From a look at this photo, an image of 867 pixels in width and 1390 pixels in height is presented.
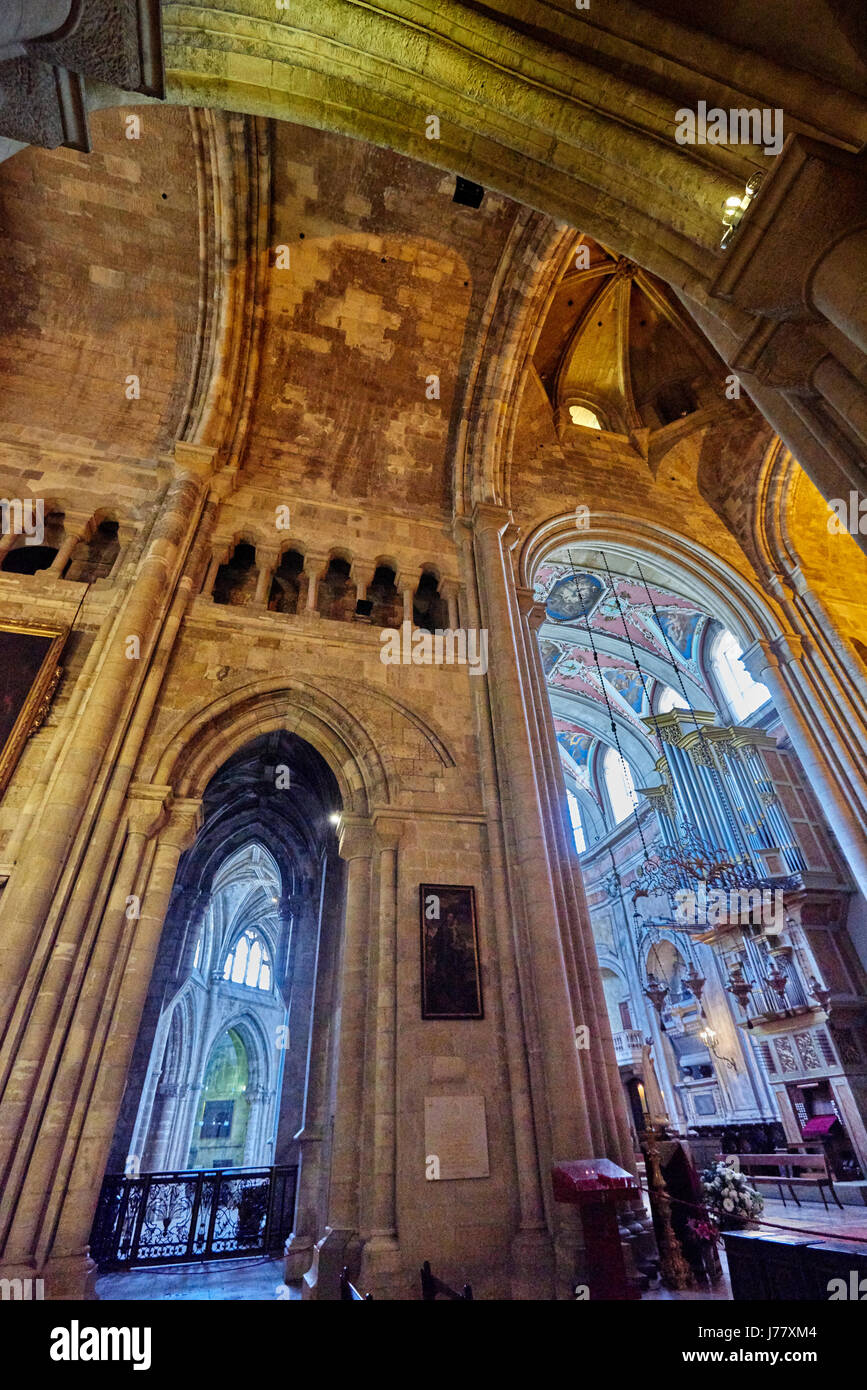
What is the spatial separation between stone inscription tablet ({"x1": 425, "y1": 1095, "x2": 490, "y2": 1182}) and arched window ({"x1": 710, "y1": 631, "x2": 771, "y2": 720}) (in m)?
12.8

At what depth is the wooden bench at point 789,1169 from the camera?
31.4ft

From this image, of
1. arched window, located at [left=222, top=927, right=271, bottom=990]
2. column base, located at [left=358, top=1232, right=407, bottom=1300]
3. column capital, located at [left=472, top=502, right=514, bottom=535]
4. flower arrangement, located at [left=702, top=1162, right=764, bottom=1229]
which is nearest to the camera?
column base, located at [left=358, top=1232, right=407, bottom=1300]

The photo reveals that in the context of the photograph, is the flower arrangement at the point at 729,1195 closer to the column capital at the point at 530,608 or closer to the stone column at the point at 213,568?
the column capital at the point at 530,608

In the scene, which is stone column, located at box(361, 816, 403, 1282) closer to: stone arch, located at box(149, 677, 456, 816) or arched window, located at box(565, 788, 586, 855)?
stone arch, located at box(149, 677, 456, 816)

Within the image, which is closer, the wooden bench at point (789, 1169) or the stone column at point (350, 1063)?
the stone column at point (350, 1063)

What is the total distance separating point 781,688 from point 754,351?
8886 mm

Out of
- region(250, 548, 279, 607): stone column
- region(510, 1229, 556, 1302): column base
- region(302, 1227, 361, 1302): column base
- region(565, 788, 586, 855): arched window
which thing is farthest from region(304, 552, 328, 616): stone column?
region(565, 788, 586, 855): arched window

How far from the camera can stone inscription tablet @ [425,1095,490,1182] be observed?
19.9 ft

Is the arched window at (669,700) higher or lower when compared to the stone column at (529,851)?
higher

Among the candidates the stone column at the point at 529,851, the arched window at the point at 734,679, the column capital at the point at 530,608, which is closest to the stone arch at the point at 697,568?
the column capital at the point at 530,608

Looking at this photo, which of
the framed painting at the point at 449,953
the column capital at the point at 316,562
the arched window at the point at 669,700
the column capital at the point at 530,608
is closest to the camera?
the framed painting at the point at 449,953

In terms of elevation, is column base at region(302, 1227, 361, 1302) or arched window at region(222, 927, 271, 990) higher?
arched window at region(222, 927, 271, 990)

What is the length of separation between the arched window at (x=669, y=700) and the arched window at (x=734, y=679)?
157 cm
